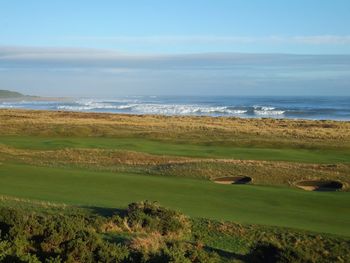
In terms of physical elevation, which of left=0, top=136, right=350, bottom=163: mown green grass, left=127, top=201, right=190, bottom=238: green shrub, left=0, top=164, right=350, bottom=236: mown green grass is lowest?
left=0, top=136, right=350, bottom=163: mown green grass

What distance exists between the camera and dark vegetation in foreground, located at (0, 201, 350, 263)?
946cm

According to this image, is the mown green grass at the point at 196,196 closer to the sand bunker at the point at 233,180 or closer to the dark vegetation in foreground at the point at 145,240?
the dark vegetation in foreground at the point at 145,240

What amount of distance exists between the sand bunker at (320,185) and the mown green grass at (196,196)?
2171mm

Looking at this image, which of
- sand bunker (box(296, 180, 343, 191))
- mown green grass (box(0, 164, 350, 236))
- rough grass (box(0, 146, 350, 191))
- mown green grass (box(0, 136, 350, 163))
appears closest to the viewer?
mown green grass (box(0, 164, 350, 236))

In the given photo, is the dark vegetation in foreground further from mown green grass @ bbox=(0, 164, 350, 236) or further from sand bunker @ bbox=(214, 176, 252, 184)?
sand bunker @ bbox=(214, 176, 252, 184)

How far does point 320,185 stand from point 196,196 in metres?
7.33

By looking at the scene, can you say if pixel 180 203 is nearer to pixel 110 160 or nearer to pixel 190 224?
pixel 190 224

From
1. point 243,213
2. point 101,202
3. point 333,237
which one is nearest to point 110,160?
point 101,202

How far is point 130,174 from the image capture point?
23562 mm

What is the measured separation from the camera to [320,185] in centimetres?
2283

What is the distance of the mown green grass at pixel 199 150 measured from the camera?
3067cm

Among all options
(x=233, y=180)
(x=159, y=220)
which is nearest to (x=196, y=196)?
(x=159, y=220)

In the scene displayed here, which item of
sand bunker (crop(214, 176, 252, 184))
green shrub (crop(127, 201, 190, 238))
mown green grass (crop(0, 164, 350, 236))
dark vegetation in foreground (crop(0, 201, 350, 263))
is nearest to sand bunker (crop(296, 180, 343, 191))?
mown green grass (crop(0, 164, 350, 236))

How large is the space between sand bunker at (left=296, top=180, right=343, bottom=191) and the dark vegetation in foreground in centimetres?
959
